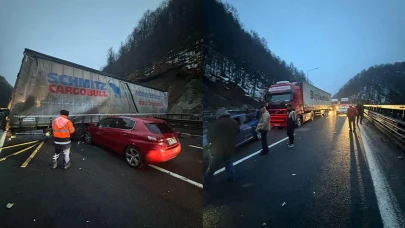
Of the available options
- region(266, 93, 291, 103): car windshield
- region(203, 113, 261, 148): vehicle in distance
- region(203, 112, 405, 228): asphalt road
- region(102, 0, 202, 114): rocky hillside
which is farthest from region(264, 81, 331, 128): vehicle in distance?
region(102, 0, 202, 114): rocky hillside

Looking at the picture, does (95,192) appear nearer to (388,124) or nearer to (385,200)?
(385,200)

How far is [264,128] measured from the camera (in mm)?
1482

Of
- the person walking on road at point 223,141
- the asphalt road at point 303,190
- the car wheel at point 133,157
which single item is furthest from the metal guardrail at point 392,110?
the car wheel at point 133,157

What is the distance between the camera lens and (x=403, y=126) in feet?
4.91

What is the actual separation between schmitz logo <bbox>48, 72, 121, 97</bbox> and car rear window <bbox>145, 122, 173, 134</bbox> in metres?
0.55

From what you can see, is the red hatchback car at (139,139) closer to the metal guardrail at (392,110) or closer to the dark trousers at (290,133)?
the dark trousers at (290,133)

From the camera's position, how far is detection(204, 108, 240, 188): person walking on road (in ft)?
4.36

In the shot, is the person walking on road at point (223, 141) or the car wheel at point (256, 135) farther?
the car wheel at point (256, 135)

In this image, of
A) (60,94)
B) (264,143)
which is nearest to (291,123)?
(264,143)

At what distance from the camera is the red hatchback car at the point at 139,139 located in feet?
6.26

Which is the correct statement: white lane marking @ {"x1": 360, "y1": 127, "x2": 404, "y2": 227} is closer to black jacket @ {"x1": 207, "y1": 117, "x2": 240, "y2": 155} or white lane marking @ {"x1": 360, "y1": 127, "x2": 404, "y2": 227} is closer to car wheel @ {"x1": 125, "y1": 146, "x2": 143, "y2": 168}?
black jacket @ {"x1": 207, "y1": 117, "x2": 240, "y2": 155}

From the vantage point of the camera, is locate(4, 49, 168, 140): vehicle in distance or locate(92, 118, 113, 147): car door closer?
locate(4, 49, 168, 140): vehicle in distance

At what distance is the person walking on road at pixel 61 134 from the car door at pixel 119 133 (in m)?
0.45

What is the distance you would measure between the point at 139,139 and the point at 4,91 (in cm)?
106
